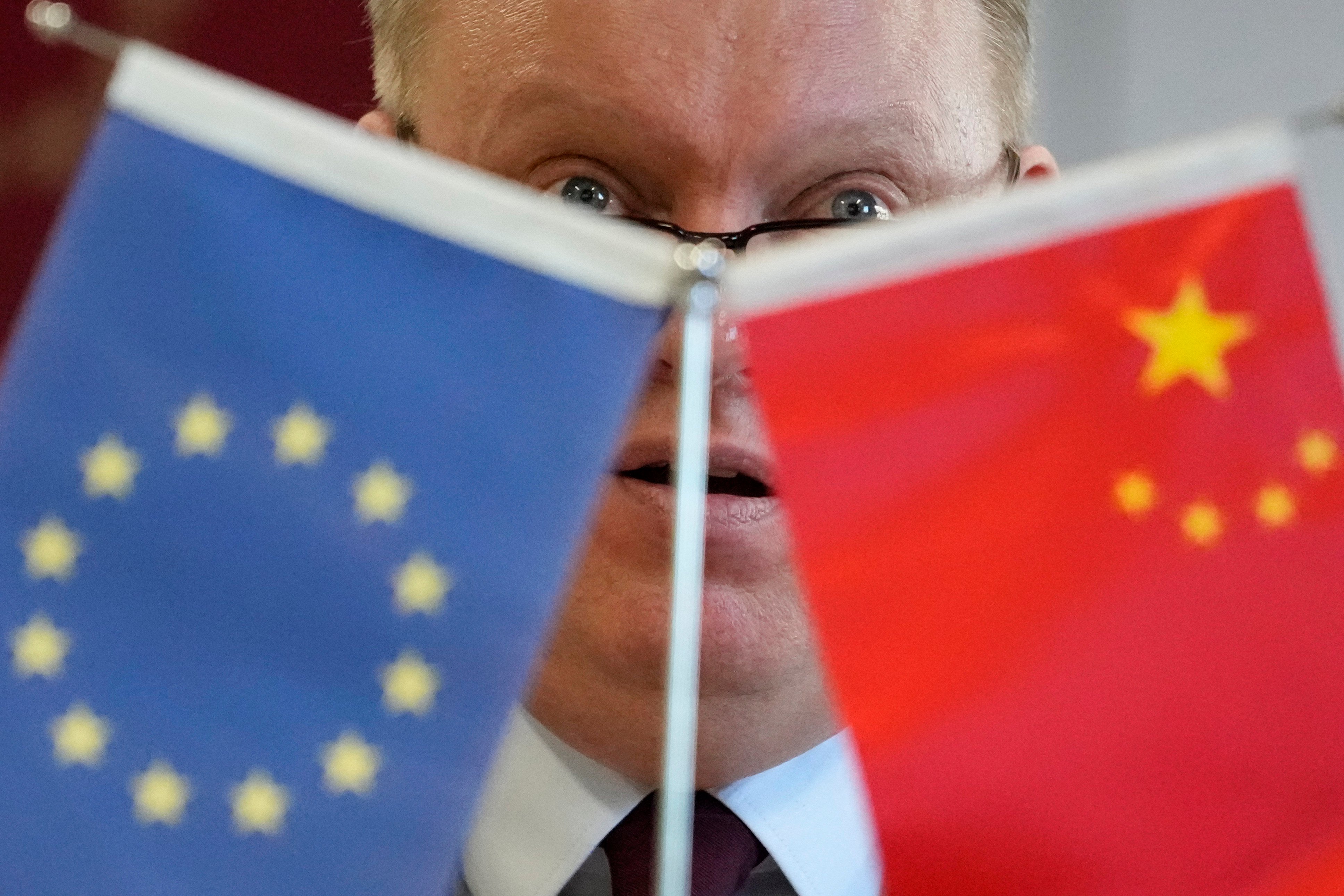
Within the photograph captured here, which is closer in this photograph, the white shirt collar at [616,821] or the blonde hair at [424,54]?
the white shirt collar at [616,821]

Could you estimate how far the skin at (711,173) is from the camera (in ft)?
3.05

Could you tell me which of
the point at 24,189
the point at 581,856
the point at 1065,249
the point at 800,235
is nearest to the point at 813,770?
the point at 581,856

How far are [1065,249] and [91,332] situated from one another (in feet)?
1.26

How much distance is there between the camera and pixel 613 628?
944 millimetres

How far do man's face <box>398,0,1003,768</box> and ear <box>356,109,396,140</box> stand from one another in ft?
0.54

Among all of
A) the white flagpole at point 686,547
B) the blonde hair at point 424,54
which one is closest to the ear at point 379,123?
the blonde hair at point 424,54

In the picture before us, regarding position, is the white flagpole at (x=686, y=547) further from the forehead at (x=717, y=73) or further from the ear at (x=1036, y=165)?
the ear at (x=1036, y=165)

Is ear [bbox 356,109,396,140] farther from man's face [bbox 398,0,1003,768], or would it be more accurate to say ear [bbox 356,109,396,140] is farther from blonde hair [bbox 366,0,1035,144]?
man's face [bbox 398,0,1003,768]

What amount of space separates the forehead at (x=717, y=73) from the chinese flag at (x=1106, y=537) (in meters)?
0.40

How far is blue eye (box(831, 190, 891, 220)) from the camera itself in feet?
3.18

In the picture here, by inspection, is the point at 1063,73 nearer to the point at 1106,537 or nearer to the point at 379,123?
the point at 379,123

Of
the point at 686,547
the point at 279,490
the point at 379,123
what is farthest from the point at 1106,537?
the point at 379,123

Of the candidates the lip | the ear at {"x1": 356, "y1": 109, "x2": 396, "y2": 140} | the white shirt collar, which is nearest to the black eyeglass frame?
the lip

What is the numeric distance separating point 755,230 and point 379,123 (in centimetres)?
35
